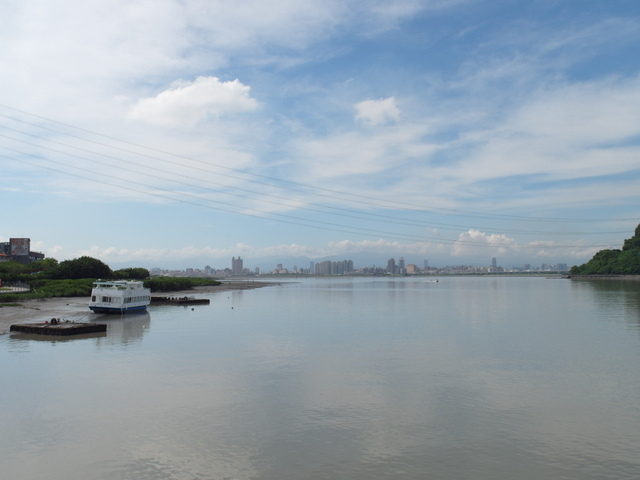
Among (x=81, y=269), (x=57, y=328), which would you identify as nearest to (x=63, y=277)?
(x=81, y=269)

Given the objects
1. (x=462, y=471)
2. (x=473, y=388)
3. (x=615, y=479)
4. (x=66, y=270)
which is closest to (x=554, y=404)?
(x=473, y=388)

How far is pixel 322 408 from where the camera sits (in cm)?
2319

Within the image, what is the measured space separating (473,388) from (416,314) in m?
46.2

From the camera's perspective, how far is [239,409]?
23031mm

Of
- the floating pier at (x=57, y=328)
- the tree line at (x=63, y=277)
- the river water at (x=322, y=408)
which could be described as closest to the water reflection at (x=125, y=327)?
the river water at (x=322, y=408)

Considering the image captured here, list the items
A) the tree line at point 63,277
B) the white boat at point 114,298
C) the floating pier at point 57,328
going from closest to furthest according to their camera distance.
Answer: the floating pier at point 57,328, the white boat at point 114,298, the tree line at point 63,277

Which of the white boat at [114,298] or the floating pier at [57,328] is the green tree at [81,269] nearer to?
the white boat at [114,298]

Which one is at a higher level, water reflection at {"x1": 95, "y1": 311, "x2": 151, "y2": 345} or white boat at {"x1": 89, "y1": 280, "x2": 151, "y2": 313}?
white boat at {"x1": 89, "y1": 280, "x2": 151, "y2": 313}

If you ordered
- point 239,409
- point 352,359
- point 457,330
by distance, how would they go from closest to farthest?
point 239,409
point 352,359
point 457,330

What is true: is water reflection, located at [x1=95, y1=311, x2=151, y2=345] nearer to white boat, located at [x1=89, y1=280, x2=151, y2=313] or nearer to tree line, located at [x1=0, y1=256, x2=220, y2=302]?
white boat, located at [x1=89, y1=280, x2=151, y2=313]

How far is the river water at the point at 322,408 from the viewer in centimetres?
1670

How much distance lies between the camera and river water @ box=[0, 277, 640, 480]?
1670cm

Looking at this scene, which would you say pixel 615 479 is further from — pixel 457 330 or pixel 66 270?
pixel 66 270

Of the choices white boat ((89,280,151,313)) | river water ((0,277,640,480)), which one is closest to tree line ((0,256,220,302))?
white boat ((89,280,151,313))
